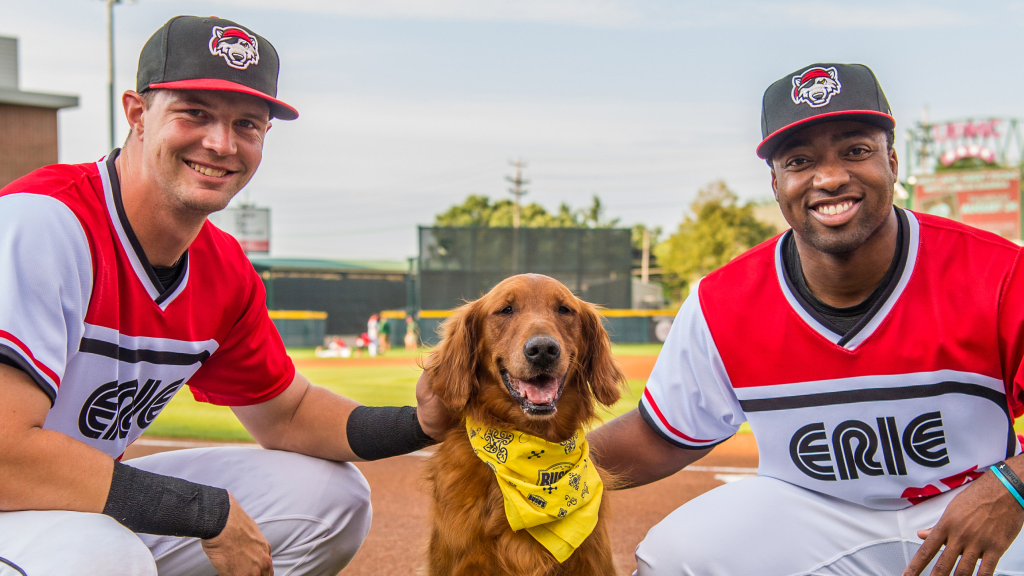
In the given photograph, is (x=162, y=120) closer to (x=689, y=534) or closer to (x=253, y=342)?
(x=253, y=342)

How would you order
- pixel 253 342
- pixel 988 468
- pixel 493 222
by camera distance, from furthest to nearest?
pixel 493 222
pixel 253 342
pixel 988 468

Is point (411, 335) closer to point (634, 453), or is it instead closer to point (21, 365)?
point (634, 453)

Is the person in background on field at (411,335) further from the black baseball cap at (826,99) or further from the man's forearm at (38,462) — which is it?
the man's forearm at (38,462)

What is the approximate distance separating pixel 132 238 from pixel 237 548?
1.15m

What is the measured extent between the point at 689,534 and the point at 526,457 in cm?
70

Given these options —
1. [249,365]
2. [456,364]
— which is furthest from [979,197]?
[249,365]

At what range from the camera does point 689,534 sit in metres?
2.85

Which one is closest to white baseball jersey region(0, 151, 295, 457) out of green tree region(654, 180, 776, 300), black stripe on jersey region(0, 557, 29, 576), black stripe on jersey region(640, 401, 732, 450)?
black stripe on jersey region(0, 557, 29, 576)

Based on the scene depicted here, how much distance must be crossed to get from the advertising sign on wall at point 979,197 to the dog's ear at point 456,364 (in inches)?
2020

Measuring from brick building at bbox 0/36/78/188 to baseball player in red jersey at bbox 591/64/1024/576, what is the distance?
83.1 feet

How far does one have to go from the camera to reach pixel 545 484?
9.39 ft

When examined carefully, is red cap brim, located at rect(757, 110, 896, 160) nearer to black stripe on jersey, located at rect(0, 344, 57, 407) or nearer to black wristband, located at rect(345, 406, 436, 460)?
black wristband, located at rect(345, 406, 436, 460)

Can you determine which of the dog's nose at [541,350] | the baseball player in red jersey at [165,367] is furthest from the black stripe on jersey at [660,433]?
the baseball player in red jersey at [165,367]

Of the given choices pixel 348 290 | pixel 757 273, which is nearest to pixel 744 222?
pixel 348 290
